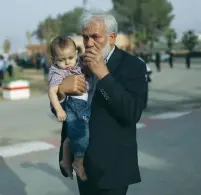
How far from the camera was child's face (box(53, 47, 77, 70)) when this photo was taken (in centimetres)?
273

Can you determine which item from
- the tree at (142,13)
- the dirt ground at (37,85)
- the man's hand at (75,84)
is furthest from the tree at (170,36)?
the man's hand at (75,84)

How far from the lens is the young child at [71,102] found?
2.73 meters

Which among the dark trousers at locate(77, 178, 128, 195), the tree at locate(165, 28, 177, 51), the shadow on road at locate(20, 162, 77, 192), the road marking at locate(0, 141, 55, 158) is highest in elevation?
the dark trousers at locate(77, 178, 128, 195)

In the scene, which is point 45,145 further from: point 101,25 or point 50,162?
point 101,25

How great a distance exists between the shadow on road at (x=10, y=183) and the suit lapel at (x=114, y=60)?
3150 millimetres

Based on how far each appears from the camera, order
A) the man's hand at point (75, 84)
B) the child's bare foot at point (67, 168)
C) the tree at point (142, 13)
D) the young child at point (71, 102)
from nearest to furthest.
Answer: the man's hand at point (75, 84), the young child at point (71, 102), the child's bare foot at point (67, 168), the tree at point (142, 13)

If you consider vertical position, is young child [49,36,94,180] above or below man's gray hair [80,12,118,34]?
below

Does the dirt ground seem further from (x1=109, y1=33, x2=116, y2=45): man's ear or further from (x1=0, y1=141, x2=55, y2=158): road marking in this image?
(x1=109, y1=33, x2=116, y2=45): man's ear

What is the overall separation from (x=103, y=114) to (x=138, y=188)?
115 inches

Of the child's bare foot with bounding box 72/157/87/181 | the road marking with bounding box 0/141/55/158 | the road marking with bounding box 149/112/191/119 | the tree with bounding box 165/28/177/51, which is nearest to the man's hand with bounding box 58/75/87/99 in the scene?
the child's bare foot with bounding box 72/157/87/181

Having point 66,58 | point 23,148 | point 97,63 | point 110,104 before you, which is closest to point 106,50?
point 97,63

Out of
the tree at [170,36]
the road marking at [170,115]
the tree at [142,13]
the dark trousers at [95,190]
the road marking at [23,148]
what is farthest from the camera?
the tree at [142,13]

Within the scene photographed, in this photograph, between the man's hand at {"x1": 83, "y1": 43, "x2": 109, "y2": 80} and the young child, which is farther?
the young child

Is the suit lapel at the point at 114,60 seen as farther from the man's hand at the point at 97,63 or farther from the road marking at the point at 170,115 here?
the road marking at the point at 170,115
